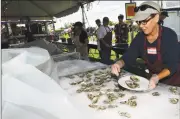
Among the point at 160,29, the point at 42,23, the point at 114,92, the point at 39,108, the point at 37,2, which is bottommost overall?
the point at 114,92

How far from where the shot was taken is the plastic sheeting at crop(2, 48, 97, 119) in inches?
32.4

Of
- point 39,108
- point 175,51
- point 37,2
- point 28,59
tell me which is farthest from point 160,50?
point 37,2

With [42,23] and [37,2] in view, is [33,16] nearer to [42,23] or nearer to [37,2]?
[42,23]

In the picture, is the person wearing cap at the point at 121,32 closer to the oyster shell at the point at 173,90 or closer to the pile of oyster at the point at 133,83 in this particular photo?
the pile of oyster at the point at 133,83

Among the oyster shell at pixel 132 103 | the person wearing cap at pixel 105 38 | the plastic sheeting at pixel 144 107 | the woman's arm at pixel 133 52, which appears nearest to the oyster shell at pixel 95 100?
the plastic sheeting at pixel 144 107

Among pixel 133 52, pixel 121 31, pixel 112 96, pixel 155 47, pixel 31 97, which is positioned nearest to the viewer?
pixel 31 97

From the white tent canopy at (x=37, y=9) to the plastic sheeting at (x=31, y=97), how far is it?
19.1ft

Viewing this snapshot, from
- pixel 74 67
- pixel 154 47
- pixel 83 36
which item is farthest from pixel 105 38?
pixel 154 47

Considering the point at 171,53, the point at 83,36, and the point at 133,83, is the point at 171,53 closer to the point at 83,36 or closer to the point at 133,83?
the point at 133,83

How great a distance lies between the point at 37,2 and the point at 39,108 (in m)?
7.23

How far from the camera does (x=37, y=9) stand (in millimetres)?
8352

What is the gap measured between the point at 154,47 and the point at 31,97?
1.21m

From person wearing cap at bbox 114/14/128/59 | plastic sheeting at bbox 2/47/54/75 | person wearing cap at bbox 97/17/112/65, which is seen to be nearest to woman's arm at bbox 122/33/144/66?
plastic sheeting at bbox 2/47/54/75

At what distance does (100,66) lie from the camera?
2.29m
